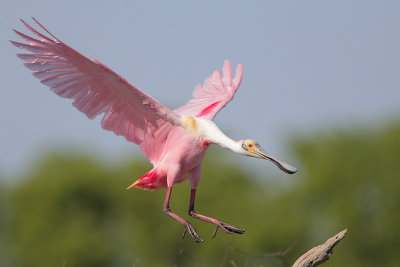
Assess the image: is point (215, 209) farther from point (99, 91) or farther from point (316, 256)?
point (316, 256)

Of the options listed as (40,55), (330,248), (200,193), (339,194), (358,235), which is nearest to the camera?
(330,248)

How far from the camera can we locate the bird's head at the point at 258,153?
7.32 meters

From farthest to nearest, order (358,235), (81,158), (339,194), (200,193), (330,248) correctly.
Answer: (81,158) → (200,193) → (339,194) → (358,235) → (330,248)

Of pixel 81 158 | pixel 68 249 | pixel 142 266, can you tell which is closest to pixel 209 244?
pixel 142 266

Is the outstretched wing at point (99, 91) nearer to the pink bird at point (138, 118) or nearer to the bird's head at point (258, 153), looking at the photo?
the pink bird at point (138, 118)

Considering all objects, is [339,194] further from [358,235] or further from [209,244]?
[209,244]

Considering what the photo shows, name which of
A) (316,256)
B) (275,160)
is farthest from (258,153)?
(316,256)

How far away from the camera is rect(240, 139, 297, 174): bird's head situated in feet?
24.0

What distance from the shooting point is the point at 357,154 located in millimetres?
30234

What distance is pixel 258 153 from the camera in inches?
290

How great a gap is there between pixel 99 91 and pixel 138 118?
0.45 meters

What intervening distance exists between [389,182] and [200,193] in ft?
23.0

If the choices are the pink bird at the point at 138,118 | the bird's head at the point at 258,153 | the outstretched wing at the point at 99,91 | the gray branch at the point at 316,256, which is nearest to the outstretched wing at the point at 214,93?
the pink bird at the point at 138,118

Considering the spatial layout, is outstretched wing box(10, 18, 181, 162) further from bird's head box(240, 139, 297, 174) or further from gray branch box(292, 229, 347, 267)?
gray branch box(292, 229, 347, 267)
